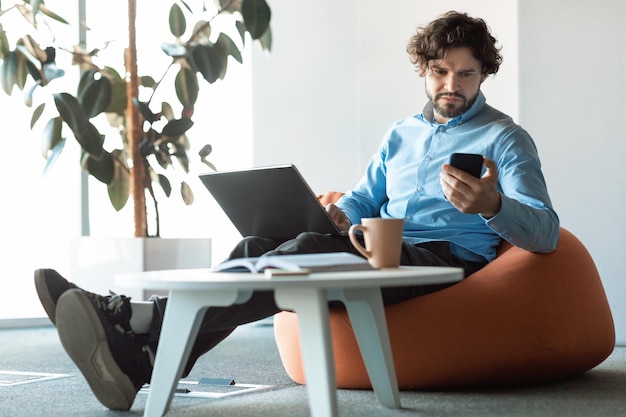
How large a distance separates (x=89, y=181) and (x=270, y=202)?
263cm

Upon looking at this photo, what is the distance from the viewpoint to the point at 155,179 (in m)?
3.94

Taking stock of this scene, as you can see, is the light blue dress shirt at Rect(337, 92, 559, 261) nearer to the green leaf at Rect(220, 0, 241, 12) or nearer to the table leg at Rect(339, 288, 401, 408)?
the table leg at Rect(339, 288, 401, 408)

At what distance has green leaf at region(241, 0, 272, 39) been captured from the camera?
3764mm

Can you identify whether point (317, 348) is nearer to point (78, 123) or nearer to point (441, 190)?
point (441, 190)

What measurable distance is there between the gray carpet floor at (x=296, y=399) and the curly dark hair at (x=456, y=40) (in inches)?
36.4

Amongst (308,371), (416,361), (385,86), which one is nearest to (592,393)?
(416,361)

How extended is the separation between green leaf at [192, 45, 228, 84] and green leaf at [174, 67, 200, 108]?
0.26 ft

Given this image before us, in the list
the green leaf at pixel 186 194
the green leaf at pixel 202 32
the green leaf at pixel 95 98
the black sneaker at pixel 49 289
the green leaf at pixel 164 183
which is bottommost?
the black sneaker at pixel 49 289

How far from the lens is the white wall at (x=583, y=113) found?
3.32 metres

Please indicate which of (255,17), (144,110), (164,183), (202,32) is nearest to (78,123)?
(144,110)

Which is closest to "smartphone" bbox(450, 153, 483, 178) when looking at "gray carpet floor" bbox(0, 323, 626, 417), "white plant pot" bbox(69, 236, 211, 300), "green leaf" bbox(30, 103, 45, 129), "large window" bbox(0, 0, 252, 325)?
"gray carpet floor" bbox(0, 323, 626, 417)

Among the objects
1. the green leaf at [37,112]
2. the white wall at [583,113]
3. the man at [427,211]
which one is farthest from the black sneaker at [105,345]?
the green leaf at [37,112]

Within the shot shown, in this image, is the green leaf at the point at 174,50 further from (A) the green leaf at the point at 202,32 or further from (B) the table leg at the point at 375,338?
(B) the table leg at the point at 375,338

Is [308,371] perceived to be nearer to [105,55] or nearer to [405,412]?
[405,412]
